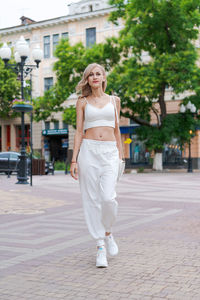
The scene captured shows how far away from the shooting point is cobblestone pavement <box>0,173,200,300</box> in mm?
3750

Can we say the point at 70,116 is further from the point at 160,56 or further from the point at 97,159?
the point at 97,159

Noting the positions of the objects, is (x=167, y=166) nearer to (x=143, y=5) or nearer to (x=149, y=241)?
(x=143, y=5)

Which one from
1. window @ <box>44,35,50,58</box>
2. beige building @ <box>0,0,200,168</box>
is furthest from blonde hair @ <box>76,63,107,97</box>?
window @ <box>44,35,50,58</box>

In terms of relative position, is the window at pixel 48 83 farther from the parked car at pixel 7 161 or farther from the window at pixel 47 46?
the parked car at pixel 7 161

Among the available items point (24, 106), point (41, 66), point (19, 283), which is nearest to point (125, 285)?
point (19, 283)

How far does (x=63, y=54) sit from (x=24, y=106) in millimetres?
13445

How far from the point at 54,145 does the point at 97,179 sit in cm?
3629

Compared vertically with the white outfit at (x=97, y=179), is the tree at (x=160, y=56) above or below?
above

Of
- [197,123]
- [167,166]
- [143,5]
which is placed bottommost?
[167,166]

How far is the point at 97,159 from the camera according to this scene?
4789mm

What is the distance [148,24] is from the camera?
87.6 feet

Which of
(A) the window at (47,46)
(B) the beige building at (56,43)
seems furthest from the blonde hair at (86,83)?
(A) the window at (47,46)

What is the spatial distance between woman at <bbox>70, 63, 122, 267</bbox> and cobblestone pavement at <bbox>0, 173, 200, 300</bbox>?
427 mm

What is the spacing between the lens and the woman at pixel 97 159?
475 centimetres
